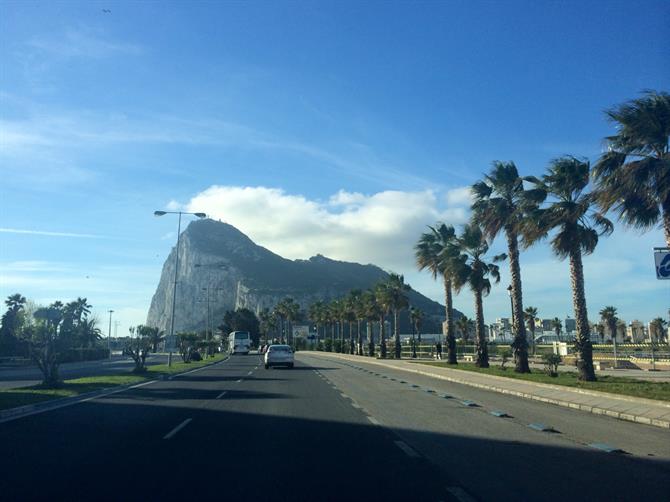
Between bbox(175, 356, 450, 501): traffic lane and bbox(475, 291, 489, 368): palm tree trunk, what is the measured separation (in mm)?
22458

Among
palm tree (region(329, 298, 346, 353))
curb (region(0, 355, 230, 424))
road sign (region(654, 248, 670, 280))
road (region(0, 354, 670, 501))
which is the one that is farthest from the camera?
palm tree (region(329, 298, 346, 353))

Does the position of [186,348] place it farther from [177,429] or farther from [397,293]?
[177,429]

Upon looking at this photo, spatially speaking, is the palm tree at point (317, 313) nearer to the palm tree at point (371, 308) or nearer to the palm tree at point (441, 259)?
the palm tree at point (371, 308)

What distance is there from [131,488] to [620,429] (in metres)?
10.4

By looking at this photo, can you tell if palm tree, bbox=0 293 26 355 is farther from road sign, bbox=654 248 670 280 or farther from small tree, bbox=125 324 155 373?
road sign, bbox=654 248 670 280

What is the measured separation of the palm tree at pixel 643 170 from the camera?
18812mm

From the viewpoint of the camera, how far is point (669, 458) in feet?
31.3

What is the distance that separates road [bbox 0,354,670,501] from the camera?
7371mm

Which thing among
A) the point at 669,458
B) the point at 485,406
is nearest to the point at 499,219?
the point at 485,406

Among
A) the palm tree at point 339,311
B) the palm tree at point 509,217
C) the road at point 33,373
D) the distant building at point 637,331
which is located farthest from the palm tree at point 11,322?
the distant building at point 637,331

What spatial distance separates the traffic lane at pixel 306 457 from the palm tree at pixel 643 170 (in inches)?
439

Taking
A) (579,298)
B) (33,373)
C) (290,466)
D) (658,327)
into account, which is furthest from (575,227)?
(658,327)

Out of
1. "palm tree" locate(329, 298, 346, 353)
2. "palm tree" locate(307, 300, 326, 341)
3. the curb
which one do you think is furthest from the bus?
the curb

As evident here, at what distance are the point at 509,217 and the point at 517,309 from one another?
4904 millimetres
